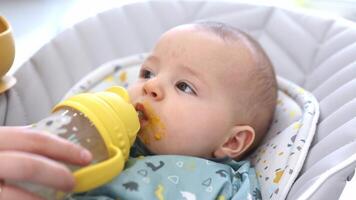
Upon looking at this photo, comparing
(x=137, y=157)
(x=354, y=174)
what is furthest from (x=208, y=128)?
(x=354, y=174)

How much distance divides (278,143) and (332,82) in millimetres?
181

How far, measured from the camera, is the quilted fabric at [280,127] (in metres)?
0.85

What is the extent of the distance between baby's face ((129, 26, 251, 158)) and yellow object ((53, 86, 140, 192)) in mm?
102

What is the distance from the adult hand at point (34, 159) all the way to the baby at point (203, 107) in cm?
19

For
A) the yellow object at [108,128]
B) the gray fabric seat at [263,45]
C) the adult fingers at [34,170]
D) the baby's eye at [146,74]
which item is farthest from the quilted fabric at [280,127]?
the adult fingers at [34,170]

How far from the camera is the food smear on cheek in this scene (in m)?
0.84

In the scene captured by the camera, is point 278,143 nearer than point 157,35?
Yes

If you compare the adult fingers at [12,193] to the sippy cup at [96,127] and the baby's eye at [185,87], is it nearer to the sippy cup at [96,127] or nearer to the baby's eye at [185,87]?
the sippy cup at [96,127]

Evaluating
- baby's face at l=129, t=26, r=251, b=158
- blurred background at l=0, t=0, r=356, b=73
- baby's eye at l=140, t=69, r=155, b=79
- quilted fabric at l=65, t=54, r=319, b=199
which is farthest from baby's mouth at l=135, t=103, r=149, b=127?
blurred background at l=0, t=0, r=356, b=73

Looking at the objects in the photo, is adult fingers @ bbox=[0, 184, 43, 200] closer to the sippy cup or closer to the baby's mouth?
the sippy cup

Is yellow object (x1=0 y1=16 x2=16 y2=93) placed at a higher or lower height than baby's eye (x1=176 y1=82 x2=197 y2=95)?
higher

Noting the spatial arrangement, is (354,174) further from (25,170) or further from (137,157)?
(25,170)

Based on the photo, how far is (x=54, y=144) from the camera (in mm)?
602

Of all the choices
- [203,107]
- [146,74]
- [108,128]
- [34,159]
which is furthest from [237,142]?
[34,159]
